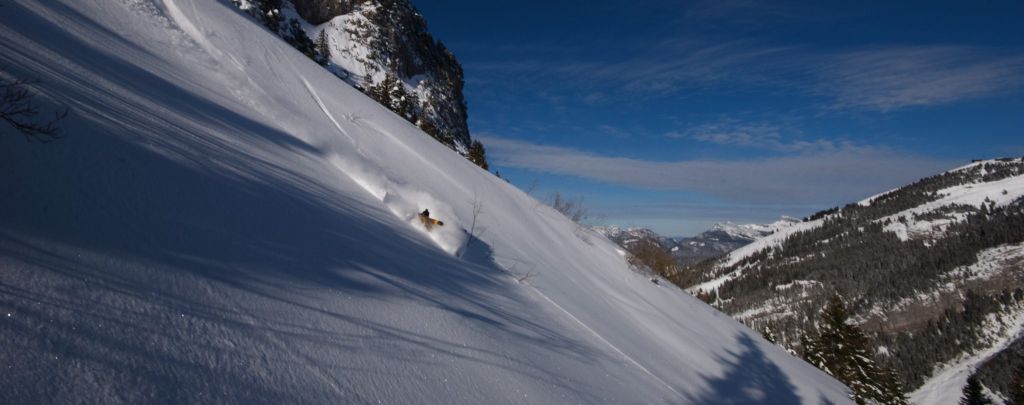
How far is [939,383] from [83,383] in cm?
10756

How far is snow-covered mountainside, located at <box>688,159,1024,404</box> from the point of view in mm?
79750

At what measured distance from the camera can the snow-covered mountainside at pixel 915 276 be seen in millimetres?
79750

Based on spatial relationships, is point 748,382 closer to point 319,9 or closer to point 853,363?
point 853,363

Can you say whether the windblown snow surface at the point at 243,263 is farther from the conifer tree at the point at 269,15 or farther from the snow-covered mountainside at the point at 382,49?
the snow-covered mountainside at the point at 382,49

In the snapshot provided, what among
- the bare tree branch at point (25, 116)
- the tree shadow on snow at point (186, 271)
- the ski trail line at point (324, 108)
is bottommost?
the tree shadow on snow at point (186, 271)

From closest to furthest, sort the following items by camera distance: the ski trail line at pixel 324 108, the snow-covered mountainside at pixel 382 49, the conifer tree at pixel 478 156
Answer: the ski trail line at pixel 324 108, the conifer tree at pixel 478 156, the snow-covered mountainside at pixel 382 49

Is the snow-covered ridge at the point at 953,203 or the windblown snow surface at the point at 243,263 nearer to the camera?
the windblown snow surface at the point at 243,263

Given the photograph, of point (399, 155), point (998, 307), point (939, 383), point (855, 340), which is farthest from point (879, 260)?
point (399, 155)

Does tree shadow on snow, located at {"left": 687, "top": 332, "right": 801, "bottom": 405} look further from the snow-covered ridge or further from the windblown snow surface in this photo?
the snow-covered ridge

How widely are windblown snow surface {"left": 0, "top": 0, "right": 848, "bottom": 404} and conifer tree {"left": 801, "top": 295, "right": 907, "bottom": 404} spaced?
2084cm

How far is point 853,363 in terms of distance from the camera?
23078mm

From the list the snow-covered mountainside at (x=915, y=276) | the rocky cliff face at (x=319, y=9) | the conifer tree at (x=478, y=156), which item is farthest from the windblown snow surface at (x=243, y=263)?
the snow-covered mountainside at (x=915, y=276)

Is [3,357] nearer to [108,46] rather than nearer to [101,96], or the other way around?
[101,96]

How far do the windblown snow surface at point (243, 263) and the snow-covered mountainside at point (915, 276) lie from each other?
9325 cm
